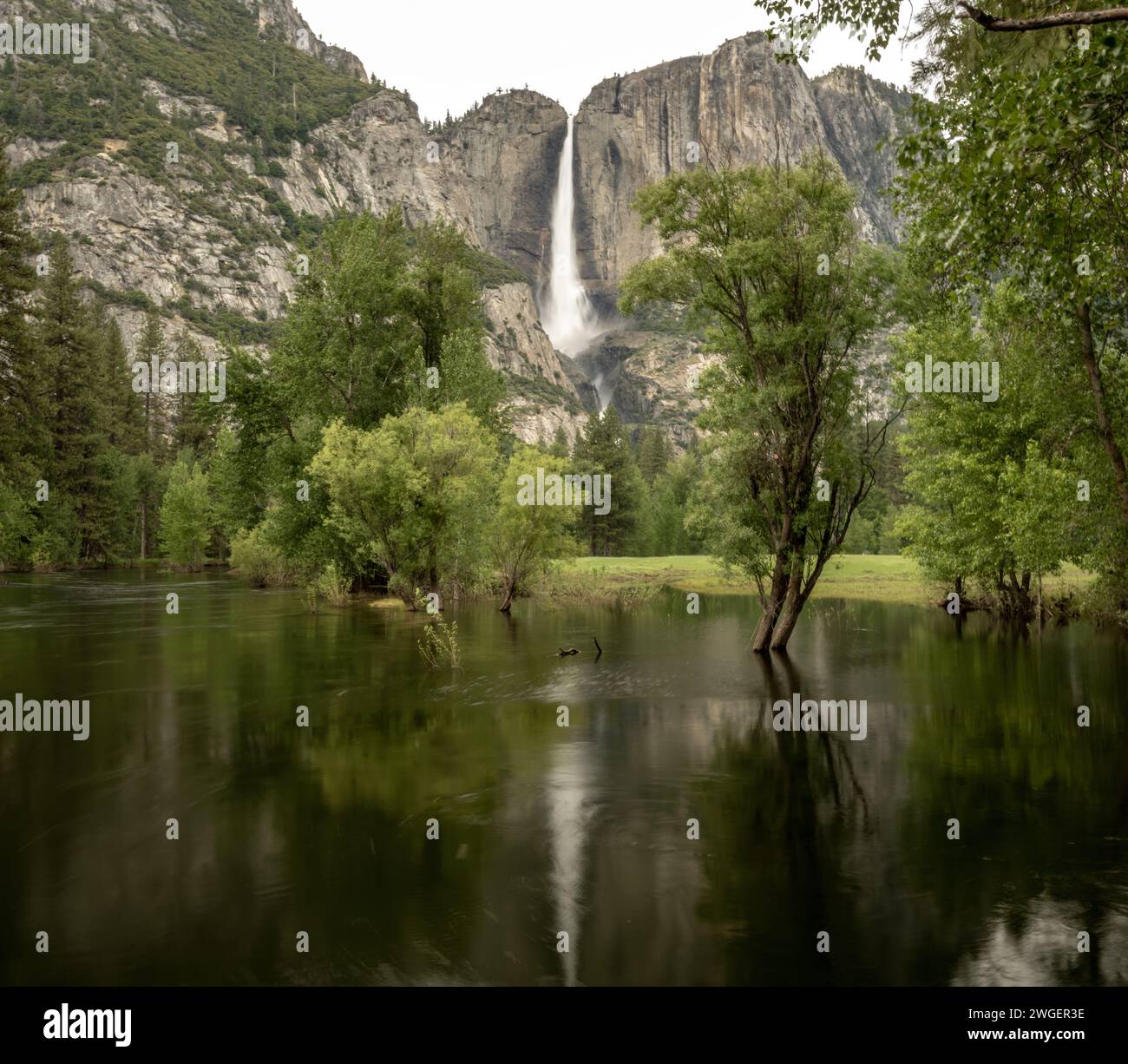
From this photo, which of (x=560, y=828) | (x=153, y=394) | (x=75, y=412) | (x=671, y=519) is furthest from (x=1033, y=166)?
(x=153, y=394)

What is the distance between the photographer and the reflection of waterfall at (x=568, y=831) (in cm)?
881

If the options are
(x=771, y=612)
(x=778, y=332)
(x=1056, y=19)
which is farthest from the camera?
(x=771, y=612)

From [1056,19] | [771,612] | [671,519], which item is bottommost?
[771,612]

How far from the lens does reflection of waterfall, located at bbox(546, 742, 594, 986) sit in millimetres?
8812

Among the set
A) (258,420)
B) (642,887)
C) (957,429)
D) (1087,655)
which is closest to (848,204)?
(957,429)

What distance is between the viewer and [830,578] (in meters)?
63.9

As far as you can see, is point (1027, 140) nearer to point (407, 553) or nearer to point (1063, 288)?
point (1063, 288)

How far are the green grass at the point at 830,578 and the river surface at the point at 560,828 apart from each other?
26528mm

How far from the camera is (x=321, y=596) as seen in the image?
167ft

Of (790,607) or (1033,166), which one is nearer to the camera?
(1033,166)

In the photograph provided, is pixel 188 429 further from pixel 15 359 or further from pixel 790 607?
pixel 790 607

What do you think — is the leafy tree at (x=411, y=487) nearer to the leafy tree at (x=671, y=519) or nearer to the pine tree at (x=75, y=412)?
the pine tree at (x=75, y=412)

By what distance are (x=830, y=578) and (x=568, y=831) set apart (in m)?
56.3

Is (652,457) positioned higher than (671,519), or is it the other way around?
(652,457)
